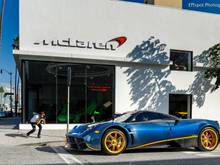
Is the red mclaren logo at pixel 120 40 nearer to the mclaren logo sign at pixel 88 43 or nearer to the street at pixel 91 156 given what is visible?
the mclaren logo sign at pixel 88 43

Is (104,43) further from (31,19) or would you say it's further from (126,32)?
(31,19)

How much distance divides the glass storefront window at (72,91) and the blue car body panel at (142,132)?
7.53 meters

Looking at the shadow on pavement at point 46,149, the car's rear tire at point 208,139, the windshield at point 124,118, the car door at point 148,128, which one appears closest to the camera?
the car door at point 148,128

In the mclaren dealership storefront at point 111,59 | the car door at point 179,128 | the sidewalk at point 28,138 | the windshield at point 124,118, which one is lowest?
the sidewalk at point 28,138

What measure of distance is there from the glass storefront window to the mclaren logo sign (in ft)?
3.04

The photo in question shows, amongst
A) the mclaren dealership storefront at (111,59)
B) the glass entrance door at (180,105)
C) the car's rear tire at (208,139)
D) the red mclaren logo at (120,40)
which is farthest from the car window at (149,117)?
the glass entrance door at (180,105)

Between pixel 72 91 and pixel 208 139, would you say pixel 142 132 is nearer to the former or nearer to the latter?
pixel 208 139

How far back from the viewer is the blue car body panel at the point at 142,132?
10234mm

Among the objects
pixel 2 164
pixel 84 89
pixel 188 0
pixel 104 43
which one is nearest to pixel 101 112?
pixel 84 89

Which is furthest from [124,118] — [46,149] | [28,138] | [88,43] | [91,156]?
[88,43]

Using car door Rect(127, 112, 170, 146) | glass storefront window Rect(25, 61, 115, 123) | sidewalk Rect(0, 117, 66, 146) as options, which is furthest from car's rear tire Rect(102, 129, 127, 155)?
glass storefront window Rect(25, 61, 115, 123)

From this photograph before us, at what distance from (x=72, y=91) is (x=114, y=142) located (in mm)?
8618

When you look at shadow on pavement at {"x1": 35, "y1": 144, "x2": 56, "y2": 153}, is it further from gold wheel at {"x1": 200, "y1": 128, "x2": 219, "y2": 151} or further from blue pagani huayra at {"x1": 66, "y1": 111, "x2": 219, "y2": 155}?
gold wheel at {"x1": 200, "y1": 128, "x2": 219, "y2": 151}

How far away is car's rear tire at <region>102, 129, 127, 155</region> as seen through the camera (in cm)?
1031
